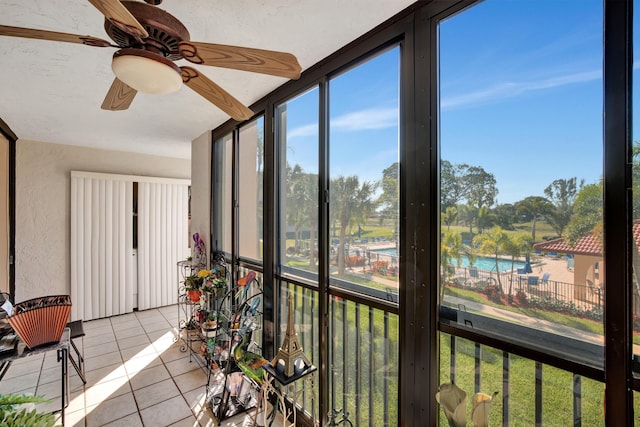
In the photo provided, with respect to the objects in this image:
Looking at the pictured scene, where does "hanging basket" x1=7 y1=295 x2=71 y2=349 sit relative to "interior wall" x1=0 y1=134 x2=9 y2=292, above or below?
below

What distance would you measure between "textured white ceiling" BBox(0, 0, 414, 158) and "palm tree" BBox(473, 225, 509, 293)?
1.08 meters

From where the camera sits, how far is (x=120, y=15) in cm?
76

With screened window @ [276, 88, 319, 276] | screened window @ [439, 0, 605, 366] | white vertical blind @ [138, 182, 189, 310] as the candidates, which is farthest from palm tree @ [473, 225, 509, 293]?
white vertical blind @ [138, 182, 189, 310]

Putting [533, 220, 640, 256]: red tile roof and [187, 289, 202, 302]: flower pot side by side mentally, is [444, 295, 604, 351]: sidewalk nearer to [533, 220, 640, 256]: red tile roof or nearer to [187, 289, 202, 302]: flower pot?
[533, 220, 640, 256]: red tile roof

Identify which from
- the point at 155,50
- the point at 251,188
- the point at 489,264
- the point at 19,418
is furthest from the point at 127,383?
the point at 489,264

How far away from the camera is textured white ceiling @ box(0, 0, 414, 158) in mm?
1313

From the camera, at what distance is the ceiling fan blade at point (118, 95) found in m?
1.26

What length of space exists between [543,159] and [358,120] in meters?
0.91

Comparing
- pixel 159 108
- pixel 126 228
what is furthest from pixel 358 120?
pixel 126 228

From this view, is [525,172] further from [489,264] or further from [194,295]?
[194,295]

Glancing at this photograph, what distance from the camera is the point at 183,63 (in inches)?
71.1

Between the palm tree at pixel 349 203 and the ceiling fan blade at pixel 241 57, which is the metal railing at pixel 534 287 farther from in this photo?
the ceiling fan blade at pixel 241 57

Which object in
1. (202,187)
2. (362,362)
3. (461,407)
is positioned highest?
(202,187)

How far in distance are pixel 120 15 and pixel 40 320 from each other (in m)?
2.22
